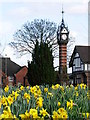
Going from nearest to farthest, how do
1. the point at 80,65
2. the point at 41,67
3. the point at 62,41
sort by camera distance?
the point at 41,67 < the point at 80,65 < the point at 62,41

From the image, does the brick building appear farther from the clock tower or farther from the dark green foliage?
the dark green foliage

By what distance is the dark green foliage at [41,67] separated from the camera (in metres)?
15.6

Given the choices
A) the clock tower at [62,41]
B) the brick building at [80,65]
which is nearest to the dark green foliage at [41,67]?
the brick building at [80,65]

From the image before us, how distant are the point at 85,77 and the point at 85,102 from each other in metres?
27.7

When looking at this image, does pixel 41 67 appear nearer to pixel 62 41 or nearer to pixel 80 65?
pixel 80 65

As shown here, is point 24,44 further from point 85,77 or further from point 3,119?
point 3,119

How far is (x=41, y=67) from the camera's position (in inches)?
637

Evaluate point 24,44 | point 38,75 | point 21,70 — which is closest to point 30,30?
point 24,44

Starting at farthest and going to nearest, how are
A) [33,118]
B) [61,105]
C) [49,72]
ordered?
[49,72] < [61,105] < [33,118]

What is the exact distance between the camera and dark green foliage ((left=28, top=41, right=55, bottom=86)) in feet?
51.1

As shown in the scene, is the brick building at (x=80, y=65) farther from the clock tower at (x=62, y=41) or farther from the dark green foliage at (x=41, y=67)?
the dark green foliage at (x=41, y=67)

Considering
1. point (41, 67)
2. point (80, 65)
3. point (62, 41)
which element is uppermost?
point (62, 41)

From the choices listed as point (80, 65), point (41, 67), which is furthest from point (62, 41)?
point (41, 67)

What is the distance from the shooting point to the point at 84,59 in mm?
31031
